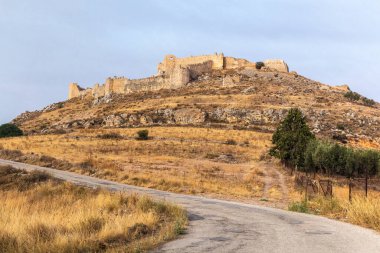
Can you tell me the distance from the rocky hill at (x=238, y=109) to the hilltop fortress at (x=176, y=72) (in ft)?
11.2

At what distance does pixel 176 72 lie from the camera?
355 ft

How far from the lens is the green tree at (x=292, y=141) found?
42.6 meters

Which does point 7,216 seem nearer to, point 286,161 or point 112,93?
point 286,161

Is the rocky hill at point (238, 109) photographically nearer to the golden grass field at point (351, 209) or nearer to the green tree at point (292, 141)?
the green tree at point (292, 141)

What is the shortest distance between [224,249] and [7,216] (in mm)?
6316

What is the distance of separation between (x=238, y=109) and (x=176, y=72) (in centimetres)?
3411

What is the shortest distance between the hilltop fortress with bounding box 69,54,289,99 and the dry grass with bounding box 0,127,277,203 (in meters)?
43.5

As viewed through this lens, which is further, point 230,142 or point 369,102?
point 369,102

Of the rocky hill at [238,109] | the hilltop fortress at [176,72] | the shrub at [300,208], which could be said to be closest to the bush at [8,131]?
the rocky hill at [238,109]

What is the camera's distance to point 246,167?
41.3 m

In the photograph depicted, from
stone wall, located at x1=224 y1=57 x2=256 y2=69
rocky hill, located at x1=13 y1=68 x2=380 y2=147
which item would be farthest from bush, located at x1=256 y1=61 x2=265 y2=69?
rocky hill, located at x1=13 y1=68 x2=380 y2=147

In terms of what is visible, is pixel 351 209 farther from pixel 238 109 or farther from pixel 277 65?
pixel 277 65

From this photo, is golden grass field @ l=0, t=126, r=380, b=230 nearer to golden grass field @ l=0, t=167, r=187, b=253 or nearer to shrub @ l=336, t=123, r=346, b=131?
golden grass field @ l=0, t=167, r=187, b=253

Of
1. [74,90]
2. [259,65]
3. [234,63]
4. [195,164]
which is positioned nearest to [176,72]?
[234,63]
